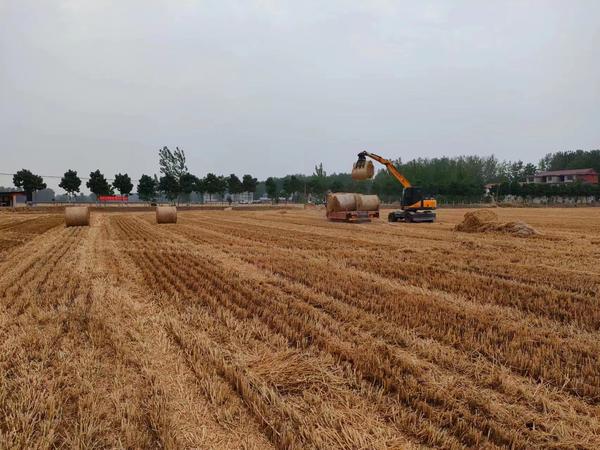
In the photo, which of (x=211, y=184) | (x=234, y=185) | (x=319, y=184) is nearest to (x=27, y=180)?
(x=211, y=184)

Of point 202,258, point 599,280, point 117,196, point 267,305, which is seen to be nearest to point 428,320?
point 267,305

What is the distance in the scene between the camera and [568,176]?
385 ft

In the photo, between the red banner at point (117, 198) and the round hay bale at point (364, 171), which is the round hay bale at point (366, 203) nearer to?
the round hay bale at point (364, 171)

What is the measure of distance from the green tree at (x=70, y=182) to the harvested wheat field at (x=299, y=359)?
293ft

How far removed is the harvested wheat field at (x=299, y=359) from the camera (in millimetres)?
2652

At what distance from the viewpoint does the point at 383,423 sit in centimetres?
275

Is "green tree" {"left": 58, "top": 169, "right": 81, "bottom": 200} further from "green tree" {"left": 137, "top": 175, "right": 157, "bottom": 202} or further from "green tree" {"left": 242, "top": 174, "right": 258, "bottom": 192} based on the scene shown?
"green tree" {"left": 242, "top": 174, "right": 258, "bottom": 192}

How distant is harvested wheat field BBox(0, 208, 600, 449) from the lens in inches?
104

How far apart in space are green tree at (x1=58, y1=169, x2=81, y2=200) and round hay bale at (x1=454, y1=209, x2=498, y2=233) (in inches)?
3502

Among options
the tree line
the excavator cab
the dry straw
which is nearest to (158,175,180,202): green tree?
the tree line

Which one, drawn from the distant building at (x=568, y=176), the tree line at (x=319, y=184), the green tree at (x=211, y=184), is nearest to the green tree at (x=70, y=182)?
the tree line at (x=319, y=184)

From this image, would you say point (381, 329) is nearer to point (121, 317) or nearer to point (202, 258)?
point (121, 317)

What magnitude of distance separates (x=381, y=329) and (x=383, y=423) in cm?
194

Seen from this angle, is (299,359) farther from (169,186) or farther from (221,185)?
(221,185)
